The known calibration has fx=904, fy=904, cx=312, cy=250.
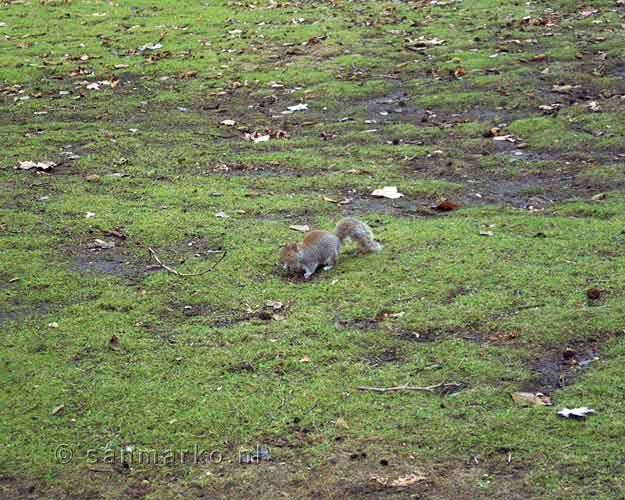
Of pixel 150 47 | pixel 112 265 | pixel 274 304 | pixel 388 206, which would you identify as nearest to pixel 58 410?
pixel 274 304

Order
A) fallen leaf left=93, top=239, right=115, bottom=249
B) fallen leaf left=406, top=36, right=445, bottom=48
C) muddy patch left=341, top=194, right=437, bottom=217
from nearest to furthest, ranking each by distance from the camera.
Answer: fallen leaf left=93, top=239, right=115, bottom=249
muddy patch left=341, top=194, right=437, bottom=217
fallen leaf left=406, top=36, right=445, bottom=48

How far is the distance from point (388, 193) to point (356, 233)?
1.81 metres

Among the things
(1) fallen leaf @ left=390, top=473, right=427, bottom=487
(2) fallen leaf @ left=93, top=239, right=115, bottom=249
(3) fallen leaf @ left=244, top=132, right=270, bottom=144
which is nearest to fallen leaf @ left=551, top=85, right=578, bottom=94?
(3) fallen leaf @ left=244, top=132, right=270, bottom=144

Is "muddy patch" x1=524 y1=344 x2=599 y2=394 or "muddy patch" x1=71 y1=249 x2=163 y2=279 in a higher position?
"muddy patch" x1=524 y1=344 x2=599 y2=394

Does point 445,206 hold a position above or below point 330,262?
below

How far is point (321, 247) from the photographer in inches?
261

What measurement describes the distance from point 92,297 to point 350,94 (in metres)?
6.71

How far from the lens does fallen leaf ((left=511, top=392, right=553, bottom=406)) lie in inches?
191

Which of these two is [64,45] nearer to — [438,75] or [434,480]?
[438,75]

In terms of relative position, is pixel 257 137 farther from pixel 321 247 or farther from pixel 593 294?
pixel 593 294

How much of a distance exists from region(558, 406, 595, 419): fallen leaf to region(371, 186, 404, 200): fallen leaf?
13.4 ft

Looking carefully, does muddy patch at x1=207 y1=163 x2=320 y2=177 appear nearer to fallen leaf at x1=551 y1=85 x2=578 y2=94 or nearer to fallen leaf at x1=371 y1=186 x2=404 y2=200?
fallen leaf at x1=371 y1=186 x2=404 y2=200

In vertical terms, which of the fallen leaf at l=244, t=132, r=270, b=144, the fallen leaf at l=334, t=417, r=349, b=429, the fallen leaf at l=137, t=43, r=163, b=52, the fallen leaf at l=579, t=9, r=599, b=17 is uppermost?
the fallen leaf at l=579, t=9, r=599, b=17

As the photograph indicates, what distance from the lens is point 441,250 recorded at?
704 centimetres
